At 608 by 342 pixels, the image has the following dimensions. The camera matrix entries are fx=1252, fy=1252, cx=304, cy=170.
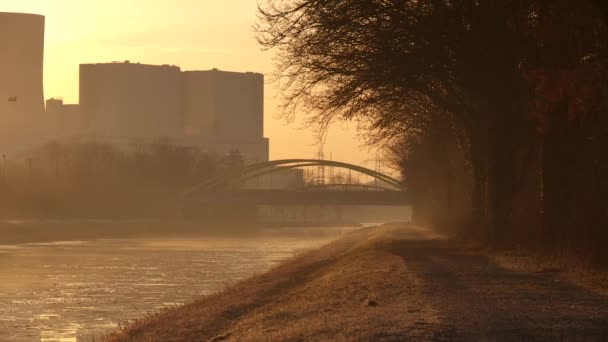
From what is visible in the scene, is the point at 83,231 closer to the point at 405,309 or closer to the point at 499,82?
the point at 499,82

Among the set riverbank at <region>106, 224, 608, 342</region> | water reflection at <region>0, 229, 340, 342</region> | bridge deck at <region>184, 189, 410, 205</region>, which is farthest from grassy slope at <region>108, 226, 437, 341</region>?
bridge deck at <region>184, 189, 410, 205</region>

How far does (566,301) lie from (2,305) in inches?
726

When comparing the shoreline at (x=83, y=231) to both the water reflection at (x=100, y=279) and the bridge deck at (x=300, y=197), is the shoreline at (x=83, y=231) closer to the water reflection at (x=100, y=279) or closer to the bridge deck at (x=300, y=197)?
the bridge deck at (x=300, y=197)

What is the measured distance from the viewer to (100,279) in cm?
4600

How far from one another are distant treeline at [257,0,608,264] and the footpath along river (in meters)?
8.20

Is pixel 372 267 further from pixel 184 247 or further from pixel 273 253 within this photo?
pixel 184 247

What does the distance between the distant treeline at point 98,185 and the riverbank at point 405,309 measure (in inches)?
4481

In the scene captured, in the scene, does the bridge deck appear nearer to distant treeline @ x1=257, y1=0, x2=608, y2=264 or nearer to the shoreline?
the shoreline

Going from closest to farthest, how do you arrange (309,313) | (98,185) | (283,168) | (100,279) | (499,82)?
1. (309,313)
2. (499,82)
3. (100,279)
4. (98,185)
5. (283,168)

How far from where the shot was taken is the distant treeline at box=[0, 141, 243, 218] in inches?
5768

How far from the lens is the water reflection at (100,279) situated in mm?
28906

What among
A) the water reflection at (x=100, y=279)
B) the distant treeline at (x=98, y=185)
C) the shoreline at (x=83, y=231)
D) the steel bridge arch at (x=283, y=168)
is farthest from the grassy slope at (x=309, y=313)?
the steel bridge arch at (x=283, y=168)

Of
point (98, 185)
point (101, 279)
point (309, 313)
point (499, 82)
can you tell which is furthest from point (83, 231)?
point (309, 313)

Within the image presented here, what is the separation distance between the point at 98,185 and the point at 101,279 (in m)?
114
